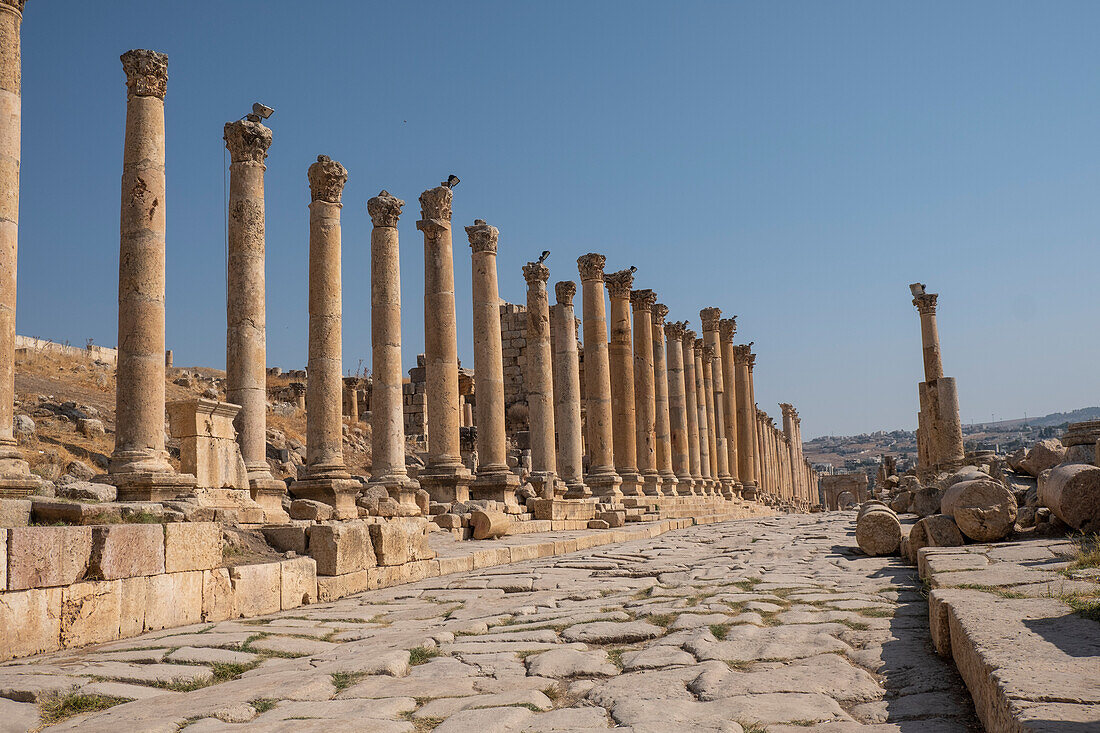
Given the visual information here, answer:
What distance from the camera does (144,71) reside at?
12.1m

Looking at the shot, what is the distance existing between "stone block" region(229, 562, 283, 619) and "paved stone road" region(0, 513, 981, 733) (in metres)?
0.34

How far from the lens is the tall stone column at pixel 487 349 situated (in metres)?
20.6

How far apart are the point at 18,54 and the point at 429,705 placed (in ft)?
31.0

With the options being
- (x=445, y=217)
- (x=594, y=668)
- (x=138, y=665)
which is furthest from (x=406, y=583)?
(x=445, y=217)

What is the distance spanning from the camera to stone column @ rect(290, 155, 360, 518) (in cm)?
1584

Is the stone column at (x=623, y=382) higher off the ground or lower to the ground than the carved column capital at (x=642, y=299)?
lower

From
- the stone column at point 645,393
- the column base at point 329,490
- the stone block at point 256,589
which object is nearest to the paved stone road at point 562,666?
the stone block at point 256,589

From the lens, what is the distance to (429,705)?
450 centimetres

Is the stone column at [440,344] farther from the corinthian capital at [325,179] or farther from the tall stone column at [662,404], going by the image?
the tall stone column at [662,404]

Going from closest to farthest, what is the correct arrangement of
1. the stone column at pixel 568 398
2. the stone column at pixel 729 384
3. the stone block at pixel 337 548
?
the stone block at pixel 337 548 → the stone column at pixel 568 398 → the stone column at pixel 729 384

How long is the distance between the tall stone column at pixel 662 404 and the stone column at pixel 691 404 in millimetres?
2770

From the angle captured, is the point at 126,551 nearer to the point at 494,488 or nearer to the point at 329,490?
the point at 329,490

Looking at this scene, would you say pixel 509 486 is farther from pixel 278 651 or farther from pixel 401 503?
pixel 278 651

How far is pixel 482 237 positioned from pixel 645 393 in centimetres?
1067
